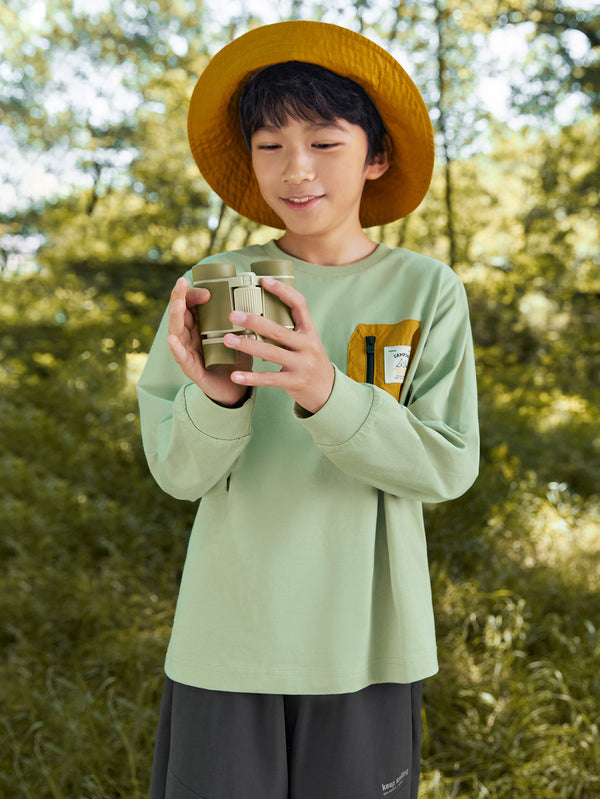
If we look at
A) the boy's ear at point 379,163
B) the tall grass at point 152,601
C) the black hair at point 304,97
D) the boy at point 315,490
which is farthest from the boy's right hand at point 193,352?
the tall grass at point 152,601

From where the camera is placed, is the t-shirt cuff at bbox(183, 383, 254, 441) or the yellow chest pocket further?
the yellow chest pocket

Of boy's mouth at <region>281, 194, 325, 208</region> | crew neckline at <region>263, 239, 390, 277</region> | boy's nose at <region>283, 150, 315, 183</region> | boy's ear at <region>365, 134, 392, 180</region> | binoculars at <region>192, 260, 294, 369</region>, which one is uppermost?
boy's ear at <region>365, 134, 392, 180</region>

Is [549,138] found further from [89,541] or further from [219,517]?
[219,517]

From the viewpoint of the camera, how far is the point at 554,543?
3992 millimetres

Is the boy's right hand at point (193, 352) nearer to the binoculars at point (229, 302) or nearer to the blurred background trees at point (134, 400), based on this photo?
the binoculars at point (229, 302)

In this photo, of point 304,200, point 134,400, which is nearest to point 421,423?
point 304,200

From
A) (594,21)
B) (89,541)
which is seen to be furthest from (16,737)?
(594,21)

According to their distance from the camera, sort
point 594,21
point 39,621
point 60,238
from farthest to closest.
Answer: point 60,238, point 594,21, point 39,621

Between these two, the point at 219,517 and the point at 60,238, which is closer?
the point at 219,517

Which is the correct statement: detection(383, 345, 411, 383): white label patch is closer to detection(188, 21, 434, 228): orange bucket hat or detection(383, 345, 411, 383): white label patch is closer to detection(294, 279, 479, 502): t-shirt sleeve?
detection(294, 279, 479, 502): t-shirt sleeve

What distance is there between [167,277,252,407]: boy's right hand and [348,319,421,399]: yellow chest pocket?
24cm

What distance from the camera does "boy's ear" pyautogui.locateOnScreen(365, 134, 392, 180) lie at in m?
1.44

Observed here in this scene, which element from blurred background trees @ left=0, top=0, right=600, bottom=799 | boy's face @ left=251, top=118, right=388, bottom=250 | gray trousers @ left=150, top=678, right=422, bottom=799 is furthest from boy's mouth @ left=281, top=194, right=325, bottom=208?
blurred background trees @ left=0, top=0, right=600, bottom=799

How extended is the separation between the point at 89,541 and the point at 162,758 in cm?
294
